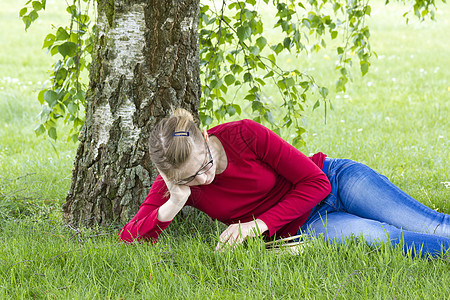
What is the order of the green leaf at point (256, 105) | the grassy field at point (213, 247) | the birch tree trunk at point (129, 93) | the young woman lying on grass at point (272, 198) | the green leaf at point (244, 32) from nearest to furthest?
the grassy field at point (213, 247)
the young woman lying on grass at point (272, 198)
the birch tree trunk at point (129, 93)
the green leaf at point (244, 32)
the green leaf at point (256, 105)

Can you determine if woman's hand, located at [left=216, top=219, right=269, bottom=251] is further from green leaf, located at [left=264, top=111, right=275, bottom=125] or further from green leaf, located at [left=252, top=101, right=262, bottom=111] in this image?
green leaf, located at [left=252, top=101, right=262, bottom=111]

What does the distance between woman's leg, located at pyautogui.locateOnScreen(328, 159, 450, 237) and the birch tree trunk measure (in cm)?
Answer: 98

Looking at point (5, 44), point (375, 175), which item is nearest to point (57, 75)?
point (375, 175)

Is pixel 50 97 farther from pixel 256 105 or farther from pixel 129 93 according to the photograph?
pixel 256 105

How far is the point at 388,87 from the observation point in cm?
788

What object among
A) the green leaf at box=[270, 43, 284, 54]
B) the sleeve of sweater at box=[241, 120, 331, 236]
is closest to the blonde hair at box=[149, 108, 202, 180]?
the sleeve of sweater at box=[241, 120, 331, 236]

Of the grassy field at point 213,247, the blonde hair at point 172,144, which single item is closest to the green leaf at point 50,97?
the grassy field at point 213,247

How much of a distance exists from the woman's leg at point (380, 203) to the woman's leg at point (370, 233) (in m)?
0.09

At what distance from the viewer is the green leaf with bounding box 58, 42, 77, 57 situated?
113 inches

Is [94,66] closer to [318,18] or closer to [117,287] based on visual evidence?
[117,287]

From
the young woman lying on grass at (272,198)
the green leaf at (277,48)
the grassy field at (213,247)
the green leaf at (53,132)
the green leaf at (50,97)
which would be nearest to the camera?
the grassy field at (213,247)

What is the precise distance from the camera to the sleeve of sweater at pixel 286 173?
2.46 m

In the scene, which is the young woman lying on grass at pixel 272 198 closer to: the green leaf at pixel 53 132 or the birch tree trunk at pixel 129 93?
the birch tree trunk at pixel 129 93

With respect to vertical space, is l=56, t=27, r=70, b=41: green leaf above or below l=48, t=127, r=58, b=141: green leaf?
above
